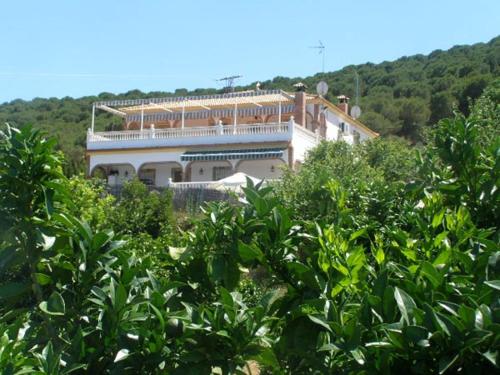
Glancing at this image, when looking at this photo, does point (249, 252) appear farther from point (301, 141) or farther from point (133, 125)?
point (133, 125)

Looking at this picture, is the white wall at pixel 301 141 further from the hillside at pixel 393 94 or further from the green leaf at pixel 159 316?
the green leaf at pixel 159 316

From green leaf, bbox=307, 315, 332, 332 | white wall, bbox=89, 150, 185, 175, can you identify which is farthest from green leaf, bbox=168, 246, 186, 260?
white wall, bbox=89, 150, 185, 175

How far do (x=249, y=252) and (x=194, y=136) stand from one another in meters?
34.1

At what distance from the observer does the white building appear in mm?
34688

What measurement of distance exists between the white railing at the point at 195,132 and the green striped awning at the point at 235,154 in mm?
945

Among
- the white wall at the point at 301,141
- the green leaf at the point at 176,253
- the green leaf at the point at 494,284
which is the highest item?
the white wall at the point at 301,141

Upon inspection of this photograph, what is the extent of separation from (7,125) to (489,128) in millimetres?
12448

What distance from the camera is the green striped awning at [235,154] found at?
1330 inches

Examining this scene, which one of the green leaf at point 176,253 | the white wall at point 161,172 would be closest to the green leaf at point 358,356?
the green leaf at point 176,253

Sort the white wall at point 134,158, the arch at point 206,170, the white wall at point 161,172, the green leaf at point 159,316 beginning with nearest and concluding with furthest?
the green leaf at point 159,316 → the arch at point 206,170 → the white wall at point 134,158 → the white wall at point 161,172

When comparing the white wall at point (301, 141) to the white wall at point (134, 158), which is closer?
the white wall at point (301, 141)

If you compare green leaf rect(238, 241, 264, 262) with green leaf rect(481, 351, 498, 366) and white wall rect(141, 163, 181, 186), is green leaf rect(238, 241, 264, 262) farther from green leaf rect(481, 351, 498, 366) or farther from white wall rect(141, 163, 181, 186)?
white wall rect(141, 163, 181, 186)

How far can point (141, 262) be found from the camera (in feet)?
11.4

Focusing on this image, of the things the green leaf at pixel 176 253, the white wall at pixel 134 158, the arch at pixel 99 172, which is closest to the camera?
the green leaf at pixel 176 253
